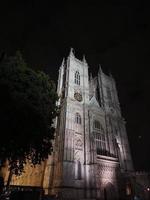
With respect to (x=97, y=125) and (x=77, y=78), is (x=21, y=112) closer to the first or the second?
(x=97, y=125)

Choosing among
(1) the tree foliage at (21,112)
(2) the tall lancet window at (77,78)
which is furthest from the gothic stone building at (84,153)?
(1) the tree foliage at (21,112)

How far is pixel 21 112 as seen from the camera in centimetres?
1132

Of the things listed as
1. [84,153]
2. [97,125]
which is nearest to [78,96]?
[97,125]

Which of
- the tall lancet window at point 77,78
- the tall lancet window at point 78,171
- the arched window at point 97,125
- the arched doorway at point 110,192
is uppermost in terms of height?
the tall lancet window at point 77,78

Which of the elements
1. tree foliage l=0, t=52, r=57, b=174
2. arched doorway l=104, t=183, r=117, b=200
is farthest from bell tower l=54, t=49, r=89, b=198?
tree foliage l=0, t=52, r=57, b=174

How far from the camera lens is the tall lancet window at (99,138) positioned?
30.2 m

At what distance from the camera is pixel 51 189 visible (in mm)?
23938

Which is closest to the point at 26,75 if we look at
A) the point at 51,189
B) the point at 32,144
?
the point at 32,144

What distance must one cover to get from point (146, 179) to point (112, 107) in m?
16.7

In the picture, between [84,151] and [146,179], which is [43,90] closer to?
[84,151]

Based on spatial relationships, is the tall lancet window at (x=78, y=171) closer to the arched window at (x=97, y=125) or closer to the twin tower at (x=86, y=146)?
the twin tower at (x=86, y=146)

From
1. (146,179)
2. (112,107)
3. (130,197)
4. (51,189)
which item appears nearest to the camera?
(51,189)

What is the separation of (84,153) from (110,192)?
7114mm

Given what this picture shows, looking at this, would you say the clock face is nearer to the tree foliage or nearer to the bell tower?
the bell tower
